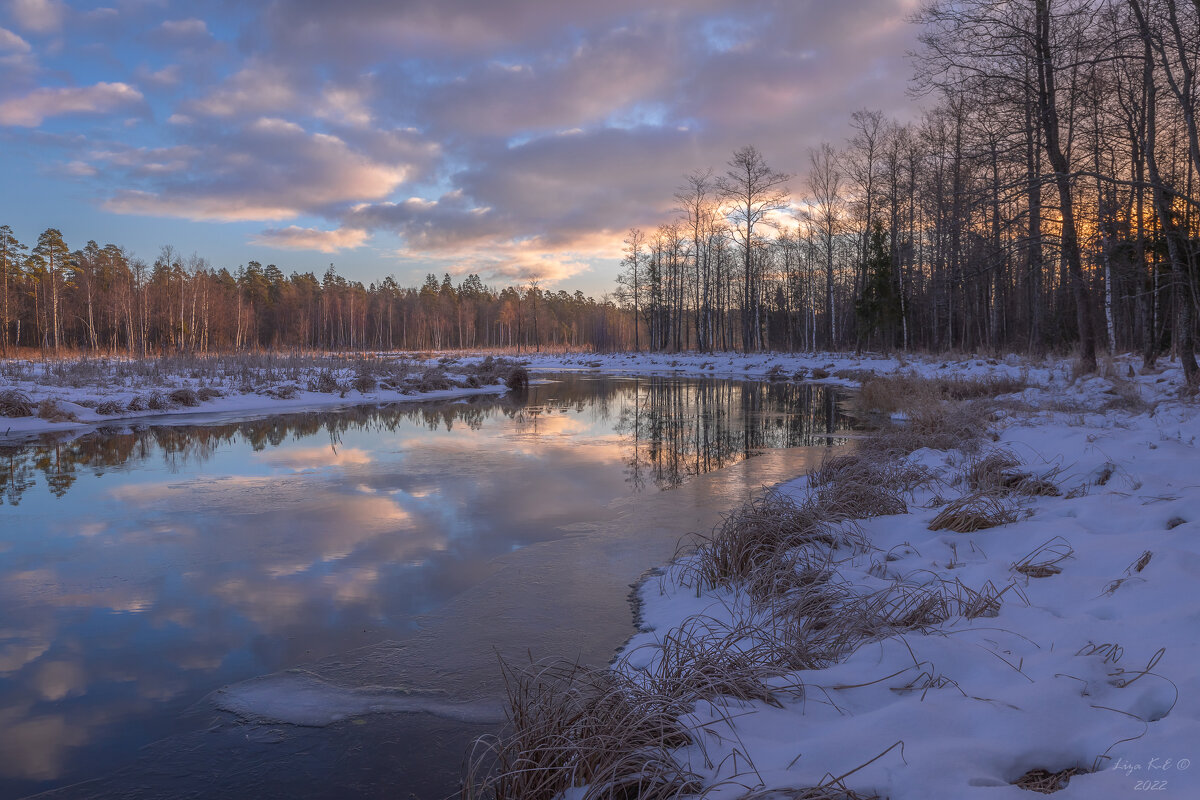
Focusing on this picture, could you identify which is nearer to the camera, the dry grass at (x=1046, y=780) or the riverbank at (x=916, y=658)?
the dry grass at (x=1046, y=780)

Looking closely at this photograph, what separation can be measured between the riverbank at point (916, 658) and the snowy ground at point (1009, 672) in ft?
0.03

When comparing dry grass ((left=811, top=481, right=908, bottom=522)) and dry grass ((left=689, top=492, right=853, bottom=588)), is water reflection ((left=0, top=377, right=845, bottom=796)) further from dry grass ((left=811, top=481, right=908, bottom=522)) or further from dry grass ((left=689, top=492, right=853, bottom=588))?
dry grass ((left=811, top=481, right=908, bottom=522))

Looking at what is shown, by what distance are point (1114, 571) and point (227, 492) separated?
8.57 meters

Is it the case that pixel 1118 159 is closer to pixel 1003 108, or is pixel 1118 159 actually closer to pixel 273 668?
pixel 1003 108

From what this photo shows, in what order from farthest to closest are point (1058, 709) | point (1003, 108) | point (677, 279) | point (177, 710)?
point (677, 279)
point (1003, 108)
point (177, 710)
point (1058, 709)

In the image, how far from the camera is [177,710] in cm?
311

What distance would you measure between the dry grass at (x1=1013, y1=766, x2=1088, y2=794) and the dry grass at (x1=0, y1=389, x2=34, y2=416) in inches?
706

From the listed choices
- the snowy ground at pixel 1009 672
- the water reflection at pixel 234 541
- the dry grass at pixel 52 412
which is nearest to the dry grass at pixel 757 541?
the snowy ground at pixel 1009 672

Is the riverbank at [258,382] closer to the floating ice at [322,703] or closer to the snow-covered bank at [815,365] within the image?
the snow-covered bank at [815,365]

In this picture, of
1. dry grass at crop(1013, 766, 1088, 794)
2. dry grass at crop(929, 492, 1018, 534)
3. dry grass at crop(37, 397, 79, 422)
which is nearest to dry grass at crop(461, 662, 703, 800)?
dry grass at crop(1013, 766, 1088, 794)

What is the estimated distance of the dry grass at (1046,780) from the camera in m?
1.92

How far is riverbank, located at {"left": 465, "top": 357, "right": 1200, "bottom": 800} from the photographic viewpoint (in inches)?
80.7

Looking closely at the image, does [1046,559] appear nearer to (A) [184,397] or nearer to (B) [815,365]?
(A) [184,397]

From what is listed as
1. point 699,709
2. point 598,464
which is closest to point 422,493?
point 598,464
